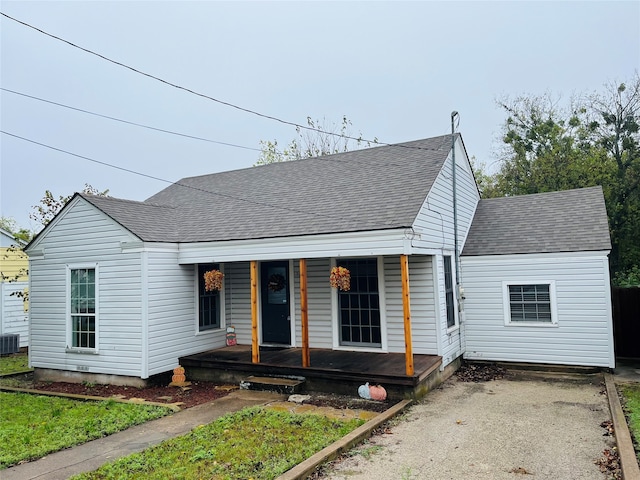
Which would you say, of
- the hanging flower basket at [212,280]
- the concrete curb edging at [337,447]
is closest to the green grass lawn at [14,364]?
the hanging flower basket at [212,280]

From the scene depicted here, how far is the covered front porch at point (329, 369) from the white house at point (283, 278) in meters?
0.23

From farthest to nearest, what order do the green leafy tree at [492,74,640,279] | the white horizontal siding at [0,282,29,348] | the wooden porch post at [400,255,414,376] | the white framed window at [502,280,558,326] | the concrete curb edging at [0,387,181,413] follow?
the green leafy tree at [492,74,640,279] → the white horizontal siding at [0,282,29,348] → the white framed window at [502,280,558,326] → the concrete curb edging at [0,387,181,413] → the wooden porch post at [400,255,414,376]

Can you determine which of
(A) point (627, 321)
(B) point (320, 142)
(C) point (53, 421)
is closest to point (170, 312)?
(C) point (53, 421)

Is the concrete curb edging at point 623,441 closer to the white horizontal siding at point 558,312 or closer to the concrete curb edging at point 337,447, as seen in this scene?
the white horizontal siding at point 558,312

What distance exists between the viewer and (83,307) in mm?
9633

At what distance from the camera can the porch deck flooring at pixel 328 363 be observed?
759cm

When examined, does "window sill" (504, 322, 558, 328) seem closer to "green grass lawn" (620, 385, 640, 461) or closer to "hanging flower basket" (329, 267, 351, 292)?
"green grass lawn" (620, 385, 640, 461)

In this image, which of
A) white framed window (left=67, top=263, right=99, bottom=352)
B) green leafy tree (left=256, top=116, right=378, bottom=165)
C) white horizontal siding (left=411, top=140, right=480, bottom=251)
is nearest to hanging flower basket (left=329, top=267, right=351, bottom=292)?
white horizontal siding (left=411, top=140, right=480, bottom=251)

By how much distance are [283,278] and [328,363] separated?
2809 mm

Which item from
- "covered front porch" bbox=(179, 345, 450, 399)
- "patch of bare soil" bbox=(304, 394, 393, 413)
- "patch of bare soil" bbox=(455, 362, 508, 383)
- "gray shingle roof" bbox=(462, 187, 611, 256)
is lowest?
"patch of bare soil" bbox=(455, 362, 508, 383)

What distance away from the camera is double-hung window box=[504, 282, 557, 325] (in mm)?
9656

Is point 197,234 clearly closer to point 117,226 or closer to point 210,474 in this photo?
point 117,226

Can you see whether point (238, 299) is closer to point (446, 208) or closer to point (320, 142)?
point (446, 208)

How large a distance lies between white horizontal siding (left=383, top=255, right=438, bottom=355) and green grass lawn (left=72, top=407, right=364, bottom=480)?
10.5 ft
